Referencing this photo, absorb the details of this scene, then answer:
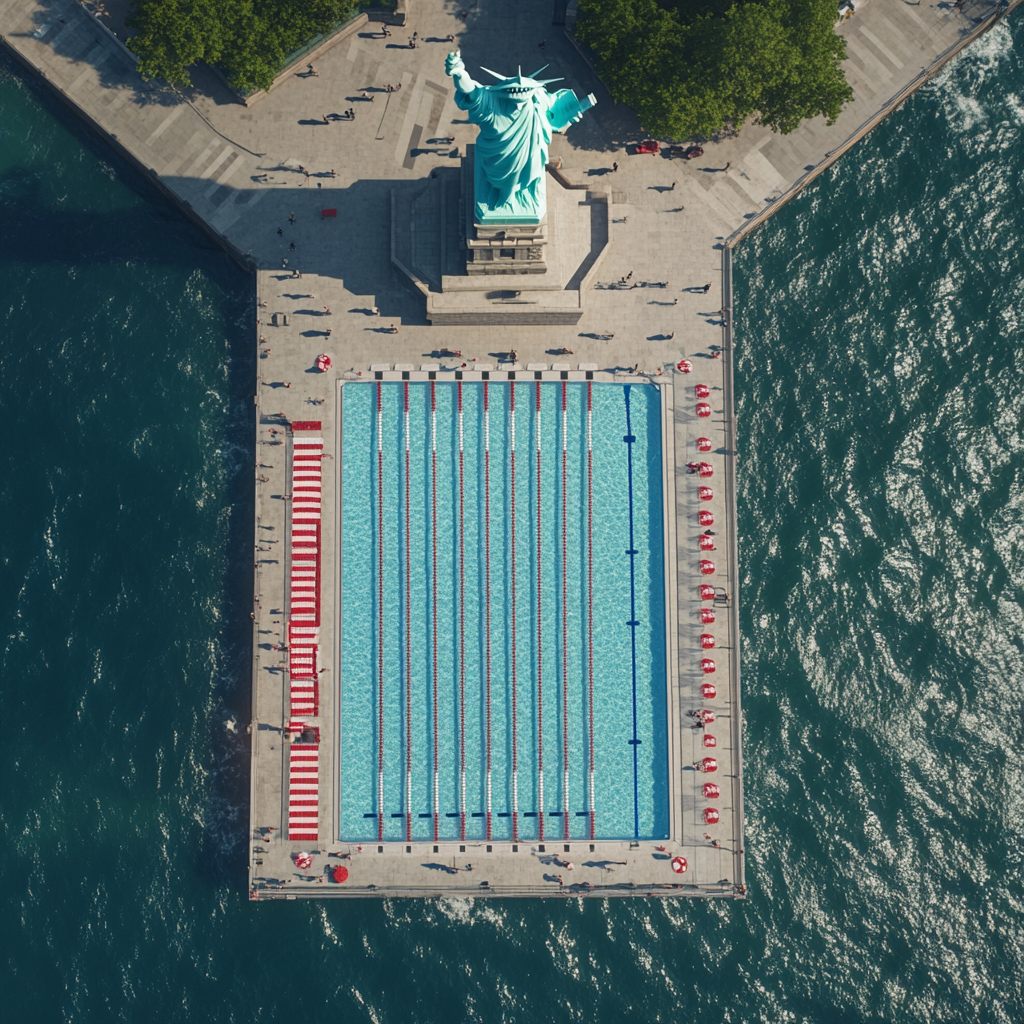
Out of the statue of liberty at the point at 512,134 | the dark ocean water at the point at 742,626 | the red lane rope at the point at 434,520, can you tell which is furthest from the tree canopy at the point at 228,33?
the red lane rope at the point at 434,520

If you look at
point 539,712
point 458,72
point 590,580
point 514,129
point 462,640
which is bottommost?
point 539,712

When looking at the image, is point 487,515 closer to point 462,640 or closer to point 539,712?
point 462,640

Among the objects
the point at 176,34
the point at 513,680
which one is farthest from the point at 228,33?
the point at 513,680

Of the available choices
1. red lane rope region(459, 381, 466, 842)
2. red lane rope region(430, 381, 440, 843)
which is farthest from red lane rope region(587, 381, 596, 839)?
red lane rope region(430, 381, 440, 843)

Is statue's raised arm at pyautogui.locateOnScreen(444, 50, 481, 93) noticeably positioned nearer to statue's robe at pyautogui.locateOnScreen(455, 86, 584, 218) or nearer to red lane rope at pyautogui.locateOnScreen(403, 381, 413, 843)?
statue's robe at pyautogui.locateOnScreen(455, 86, 584, 218)

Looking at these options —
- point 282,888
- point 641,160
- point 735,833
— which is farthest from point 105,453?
point 735,833

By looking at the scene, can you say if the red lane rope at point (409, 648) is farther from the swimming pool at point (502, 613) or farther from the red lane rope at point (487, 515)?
the red lane rope at point (487, 515)
